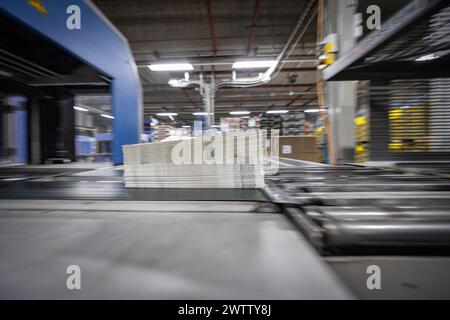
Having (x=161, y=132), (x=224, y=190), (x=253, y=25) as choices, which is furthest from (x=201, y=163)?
(x=161, y=132)

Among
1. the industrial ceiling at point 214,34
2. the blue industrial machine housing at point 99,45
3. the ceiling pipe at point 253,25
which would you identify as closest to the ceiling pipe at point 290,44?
the industrial ceiling at point 214,34

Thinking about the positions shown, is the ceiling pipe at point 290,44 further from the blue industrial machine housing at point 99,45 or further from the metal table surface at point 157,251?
the metal table surface at point 157,251

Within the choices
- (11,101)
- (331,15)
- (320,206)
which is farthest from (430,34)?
(11,101)

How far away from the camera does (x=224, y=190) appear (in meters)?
1.05

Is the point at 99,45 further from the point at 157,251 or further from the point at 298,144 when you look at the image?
the point at 298,144

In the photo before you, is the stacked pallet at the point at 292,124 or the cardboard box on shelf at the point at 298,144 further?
the stacked pallet at the point at 292,124

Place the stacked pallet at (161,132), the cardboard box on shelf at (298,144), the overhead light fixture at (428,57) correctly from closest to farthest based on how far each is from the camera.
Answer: the overhead light fixture at (428,57)
the cardboard box on shelf at (298,144)
the stacked pallet at (161,132)

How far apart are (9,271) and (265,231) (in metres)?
0.54

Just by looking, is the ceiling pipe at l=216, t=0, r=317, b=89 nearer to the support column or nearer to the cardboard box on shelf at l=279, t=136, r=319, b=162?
the support column

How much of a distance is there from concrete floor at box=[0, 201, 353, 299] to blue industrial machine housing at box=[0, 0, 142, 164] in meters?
1.35

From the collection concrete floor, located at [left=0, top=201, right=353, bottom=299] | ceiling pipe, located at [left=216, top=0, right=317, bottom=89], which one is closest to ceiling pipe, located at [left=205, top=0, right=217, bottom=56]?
ceiling pipe, located at [left=216, top=0, right=317, bottom=89]

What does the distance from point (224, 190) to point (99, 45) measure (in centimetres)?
203

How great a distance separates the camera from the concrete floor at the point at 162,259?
14.5 inches

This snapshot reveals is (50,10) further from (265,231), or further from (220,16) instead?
(220,16)
